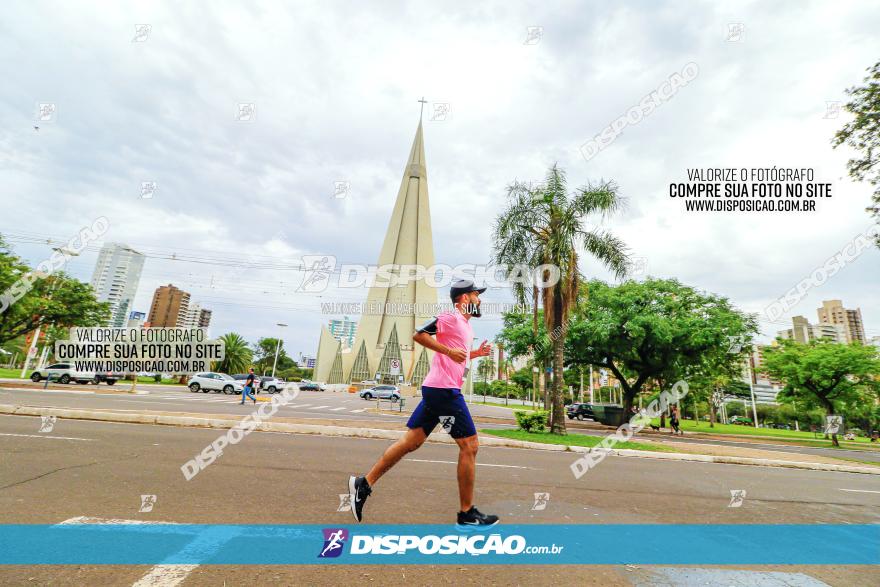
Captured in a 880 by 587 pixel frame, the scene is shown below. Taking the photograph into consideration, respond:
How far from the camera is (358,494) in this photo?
328cm

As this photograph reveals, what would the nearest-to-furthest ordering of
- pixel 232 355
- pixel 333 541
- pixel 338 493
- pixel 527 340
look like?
pixel 333 541 < pixel 338 493 < pixel 527 340 < pixel 232 355

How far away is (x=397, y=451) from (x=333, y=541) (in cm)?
Answer: 79

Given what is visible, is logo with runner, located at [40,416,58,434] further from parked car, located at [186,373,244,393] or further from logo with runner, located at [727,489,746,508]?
parked car, located at [186,373,244,393]

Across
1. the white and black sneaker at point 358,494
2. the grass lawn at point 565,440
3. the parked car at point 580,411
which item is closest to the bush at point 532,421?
the grass lawn at point 565,440

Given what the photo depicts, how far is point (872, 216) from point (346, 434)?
43.5 feet

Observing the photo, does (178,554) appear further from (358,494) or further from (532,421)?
(532,421)

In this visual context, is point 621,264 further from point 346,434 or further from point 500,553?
point 500,553

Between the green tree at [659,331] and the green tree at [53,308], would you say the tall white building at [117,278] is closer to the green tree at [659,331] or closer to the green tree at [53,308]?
the green tree at [53,308]

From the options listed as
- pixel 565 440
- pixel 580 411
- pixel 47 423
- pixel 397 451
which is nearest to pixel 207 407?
pixel 47 423

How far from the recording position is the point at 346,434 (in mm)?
9820

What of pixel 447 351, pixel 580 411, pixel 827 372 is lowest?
pixel 580 411

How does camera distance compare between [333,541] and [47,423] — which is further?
[47,423]

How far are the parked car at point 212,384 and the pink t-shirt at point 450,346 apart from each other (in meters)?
31.3

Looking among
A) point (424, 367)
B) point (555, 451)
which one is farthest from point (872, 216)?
point (424, 367)
